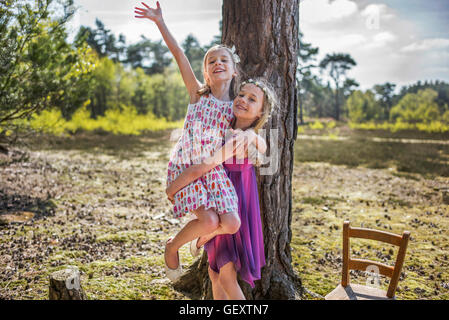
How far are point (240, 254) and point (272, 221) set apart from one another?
0.57 metres

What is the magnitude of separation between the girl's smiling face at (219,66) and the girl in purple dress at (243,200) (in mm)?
158

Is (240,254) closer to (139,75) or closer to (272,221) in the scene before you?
(272,221)

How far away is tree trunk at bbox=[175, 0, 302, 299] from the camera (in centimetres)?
271

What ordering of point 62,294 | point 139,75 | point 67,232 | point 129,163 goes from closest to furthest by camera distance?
point 62,294 < point 67,232 < point 129,163 < point 139,75

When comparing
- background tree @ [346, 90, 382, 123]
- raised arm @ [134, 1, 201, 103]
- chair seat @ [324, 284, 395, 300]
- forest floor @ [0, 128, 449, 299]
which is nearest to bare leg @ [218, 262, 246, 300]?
chair seat @ [324, 284, 395, 300]

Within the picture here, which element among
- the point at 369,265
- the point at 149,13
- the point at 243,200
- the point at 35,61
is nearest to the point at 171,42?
the point at 149,13

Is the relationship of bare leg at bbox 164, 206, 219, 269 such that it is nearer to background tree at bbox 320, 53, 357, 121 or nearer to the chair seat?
the chair seat

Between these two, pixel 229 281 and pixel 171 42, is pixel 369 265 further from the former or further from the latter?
pixel 171 42

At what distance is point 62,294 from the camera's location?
2025 mm

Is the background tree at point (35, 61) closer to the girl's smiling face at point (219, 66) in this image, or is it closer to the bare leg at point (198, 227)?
the girl's smiling face at point (219, 66)

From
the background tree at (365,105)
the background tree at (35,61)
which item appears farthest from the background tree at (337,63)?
the background tree at (35,61)

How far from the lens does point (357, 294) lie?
2359 mm
